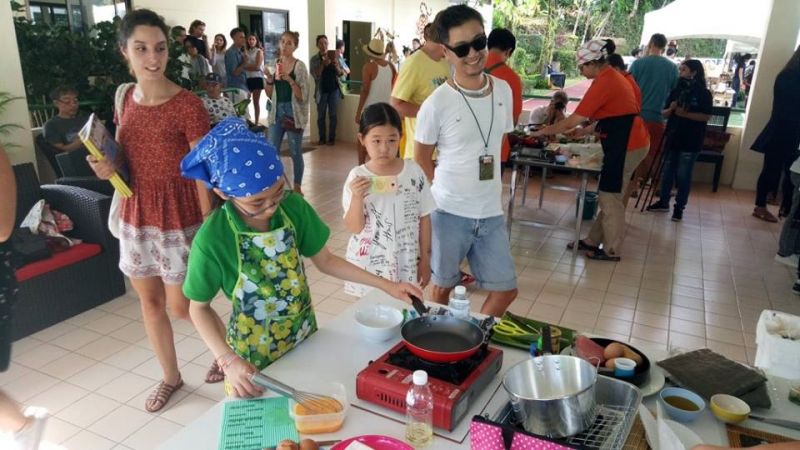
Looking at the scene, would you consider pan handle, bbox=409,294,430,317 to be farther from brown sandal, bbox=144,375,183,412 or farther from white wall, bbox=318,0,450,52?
white wall, bbox=318,0,450,52

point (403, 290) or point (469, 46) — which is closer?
point (403, 290)

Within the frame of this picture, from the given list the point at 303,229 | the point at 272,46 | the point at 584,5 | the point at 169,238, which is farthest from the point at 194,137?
the point at 584,5

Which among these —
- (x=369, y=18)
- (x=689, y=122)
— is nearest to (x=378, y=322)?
(x=689, y=122)

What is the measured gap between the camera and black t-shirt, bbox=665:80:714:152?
5441mm

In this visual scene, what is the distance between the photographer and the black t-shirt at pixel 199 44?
7787 millimetres

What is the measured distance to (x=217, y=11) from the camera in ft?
28.5

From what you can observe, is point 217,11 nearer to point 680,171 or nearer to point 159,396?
point 680,171

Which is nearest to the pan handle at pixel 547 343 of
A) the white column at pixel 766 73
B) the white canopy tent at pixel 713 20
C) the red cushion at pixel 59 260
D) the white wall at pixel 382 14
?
the red cushion at pixel 59 260

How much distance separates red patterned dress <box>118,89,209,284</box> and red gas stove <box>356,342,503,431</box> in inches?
52.5

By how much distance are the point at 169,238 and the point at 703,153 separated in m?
6.94

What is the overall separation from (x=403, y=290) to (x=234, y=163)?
62 centimetres

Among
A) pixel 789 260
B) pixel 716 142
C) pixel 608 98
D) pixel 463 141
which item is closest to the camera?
pixel 463 141

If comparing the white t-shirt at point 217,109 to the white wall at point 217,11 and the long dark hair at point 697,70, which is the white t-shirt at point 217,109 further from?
the white wall at point 217,11

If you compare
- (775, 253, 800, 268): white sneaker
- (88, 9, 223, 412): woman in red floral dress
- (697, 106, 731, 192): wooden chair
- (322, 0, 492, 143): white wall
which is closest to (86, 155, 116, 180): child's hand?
(88, 9, 223, 412): woman in red floral dress
